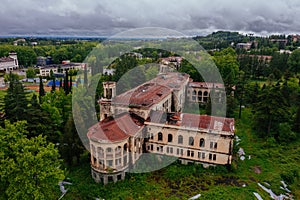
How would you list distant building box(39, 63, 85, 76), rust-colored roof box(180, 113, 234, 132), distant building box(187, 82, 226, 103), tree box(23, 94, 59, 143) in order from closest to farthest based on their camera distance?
rust-colored roof box(180, 113, 234, 132) < tree box(23, 94, 59, 143) < distant building box(187, 82, 226, 103) < distant building box(39, 63, 85, 76)

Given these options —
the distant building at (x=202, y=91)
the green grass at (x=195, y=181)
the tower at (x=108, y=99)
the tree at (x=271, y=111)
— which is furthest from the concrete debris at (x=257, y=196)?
the distant building at (x=202, y=91)

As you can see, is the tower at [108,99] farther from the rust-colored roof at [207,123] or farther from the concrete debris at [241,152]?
the concrete debris at [241,152]

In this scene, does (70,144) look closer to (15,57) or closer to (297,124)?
(297,124)

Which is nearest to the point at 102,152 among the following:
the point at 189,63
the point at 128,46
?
the point at 189,63

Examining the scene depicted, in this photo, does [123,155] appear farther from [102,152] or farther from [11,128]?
[11,128]

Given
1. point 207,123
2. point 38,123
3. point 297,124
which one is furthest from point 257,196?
point 38,123

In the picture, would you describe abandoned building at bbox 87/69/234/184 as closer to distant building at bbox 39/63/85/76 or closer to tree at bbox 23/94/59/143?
tree at bbox 23/94/59/143

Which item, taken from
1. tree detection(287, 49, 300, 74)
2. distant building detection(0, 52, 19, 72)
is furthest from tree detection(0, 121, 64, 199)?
distant building detection(0, 52, 19, 72)
